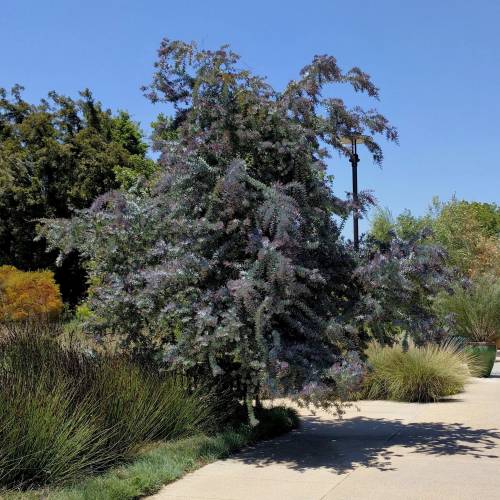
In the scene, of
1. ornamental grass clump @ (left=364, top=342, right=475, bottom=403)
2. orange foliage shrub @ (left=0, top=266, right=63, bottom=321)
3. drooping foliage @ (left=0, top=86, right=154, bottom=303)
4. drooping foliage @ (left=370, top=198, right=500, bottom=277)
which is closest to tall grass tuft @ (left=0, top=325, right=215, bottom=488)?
ornamental grass clump @ (left=364, top=342, right=475, bottom=403)

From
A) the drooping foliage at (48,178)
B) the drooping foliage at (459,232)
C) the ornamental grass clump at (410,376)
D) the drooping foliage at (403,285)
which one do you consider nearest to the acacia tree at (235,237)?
the drooping foliage at (403,285)

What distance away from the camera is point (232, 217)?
8266 millimetres

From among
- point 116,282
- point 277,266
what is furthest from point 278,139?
point 116,282

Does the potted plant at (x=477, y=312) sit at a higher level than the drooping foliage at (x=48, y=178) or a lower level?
lower

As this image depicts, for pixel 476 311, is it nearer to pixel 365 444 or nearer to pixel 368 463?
pixel 365 444

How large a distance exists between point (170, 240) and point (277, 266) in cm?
193

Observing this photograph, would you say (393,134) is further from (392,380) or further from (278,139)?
(392,380)

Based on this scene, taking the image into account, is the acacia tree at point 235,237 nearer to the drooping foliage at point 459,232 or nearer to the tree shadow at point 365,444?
the tree shadow at point 365,444

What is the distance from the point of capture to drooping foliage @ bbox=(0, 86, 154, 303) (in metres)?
26.4

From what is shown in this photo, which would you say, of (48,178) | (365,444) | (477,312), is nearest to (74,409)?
(365,444)

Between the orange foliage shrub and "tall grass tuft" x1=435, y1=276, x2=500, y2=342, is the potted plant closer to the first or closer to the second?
"tall grass tuft" x1=435, y1=276, x2=500, y2=342

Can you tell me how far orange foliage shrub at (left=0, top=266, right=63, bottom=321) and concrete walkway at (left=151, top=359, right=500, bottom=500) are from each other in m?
9.72

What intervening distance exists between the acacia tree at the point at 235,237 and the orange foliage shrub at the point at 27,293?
31.4 feet

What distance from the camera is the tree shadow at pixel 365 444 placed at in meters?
8.00
